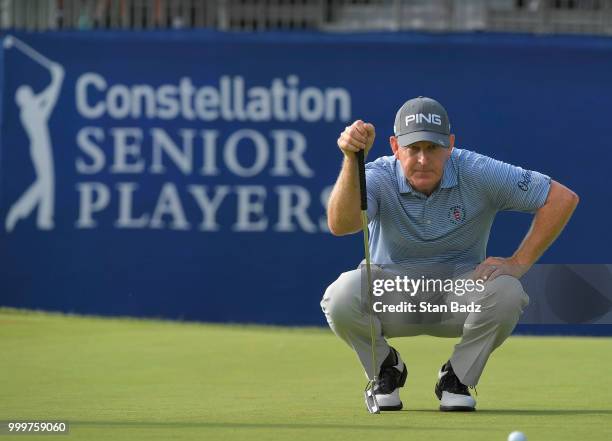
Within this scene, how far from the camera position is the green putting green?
566 cm

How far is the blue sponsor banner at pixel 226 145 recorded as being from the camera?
11547 mm

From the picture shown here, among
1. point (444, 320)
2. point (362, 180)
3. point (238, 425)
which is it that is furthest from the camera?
point (444, 320)

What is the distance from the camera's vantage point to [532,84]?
456 inches

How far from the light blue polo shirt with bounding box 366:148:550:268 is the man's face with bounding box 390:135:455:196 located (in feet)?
0.21

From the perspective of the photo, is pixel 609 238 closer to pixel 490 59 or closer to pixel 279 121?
pixel 490 59

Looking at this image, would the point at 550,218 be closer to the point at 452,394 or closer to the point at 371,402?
the point at 452,394

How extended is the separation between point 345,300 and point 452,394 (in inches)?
25.2

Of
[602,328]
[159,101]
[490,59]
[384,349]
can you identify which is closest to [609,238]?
[602,328]

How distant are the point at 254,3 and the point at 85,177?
270cm

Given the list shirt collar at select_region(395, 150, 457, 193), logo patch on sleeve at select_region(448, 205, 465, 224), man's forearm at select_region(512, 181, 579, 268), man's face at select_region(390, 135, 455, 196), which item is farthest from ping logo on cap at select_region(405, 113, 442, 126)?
man's forearm at select_region(512, 181, 579, 268)

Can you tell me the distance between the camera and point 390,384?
6.43 m

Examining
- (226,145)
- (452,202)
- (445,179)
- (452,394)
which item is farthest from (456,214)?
(226,145)

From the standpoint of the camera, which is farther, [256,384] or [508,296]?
[256,384]

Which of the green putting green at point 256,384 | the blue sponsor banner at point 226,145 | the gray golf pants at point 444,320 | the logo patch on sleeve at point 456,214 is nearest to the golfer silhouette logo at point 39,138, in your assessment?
the blue sponsor banner at point 226,145
